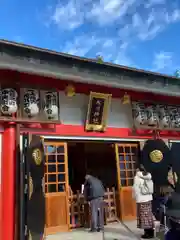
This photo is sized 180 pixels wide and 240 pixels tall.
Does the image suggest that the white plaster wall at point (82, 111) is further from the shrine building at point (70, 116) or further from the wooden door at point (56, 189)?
the wooden door at point (56, 189)

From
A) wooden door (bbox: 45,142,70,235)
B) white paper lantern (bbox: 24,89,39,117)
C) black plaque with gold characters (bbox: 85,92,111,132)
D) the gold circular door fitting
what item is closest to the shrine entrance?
wooden door (bbox: 45,142,70,235)

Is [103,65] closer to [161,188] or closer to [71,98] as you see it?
[71,98]

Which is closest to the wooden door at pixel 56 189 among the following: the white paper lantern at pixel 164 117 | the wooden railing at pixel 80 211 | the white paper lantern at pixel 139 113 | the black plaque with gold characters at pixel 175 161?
the wooden railing at pixel 80 211

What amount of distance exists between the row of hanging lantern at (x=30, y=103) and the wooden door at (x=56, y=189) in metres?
0.96

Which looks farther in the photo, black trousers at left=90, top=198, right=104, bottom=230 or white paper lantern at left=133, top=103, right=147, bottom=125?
white paper lantern at left=133, top=103, right=147, bottom=125

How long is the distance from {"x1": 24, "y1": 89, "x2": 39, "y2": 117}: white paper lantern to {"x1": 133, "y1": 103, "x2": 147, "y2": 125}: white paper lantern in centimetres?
315

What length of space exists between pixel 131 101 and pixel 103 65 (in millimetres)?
1444

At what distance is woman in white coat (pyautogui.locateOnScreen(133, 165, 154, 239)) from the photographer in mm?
6273

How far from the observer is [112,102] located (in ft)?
27.1

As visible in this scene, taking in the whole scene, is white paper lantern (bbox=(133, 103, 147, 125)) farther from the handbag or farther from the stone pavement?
the stone pavement

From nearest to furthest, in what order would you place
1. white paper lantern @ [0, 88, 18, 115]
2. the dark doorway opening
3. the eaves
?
1. white paper lantern @ [0, 88, 18, 115]
2. the eaves
3. the dark doorway opening

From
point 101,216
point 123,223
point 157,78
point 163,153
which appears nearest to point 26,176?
point 101,216

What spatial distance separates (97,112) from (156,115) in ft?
6.89

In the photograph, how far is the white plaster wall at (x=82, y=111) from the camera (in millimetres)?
7443
